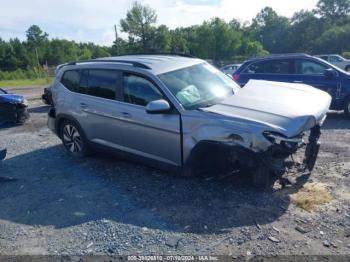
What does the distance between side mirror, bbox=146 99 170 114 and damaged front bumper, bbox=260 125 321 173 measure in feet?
4.53

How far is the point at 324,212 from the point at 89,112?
389 cm

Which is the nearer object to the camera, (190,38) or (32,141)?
(32,141)

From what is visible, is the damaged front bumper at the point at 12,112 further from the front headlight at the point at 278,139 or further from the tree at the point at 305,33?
the tree at the point at 305,33

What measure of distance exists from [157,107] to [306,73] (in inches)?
242

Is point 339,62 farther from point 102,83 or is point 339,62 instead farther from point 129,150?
point 129,150

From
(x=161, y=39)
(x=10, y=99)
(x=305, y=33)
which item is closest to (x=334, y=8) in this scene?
(x=305, y=33)

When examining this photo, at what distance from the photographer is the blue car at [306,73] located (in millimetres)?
9273

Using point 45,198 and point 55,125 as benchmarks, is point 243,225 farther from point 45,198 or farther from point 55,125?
point 55,125

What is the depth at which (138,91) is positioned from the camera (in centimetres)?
544

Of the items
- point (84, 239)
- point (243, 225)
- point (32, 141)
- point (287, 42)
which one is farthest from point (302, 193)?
point (287, 42)

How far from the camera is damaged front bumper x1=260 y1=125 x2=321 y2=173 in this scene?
4250 mm

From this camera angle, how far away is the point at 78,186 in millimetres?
5473

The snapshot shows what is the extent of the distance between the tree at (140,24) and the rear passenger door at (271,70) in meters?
46.6

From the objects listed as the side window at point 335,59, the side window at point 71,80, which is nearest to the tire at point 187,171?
the side window at point 71,80
